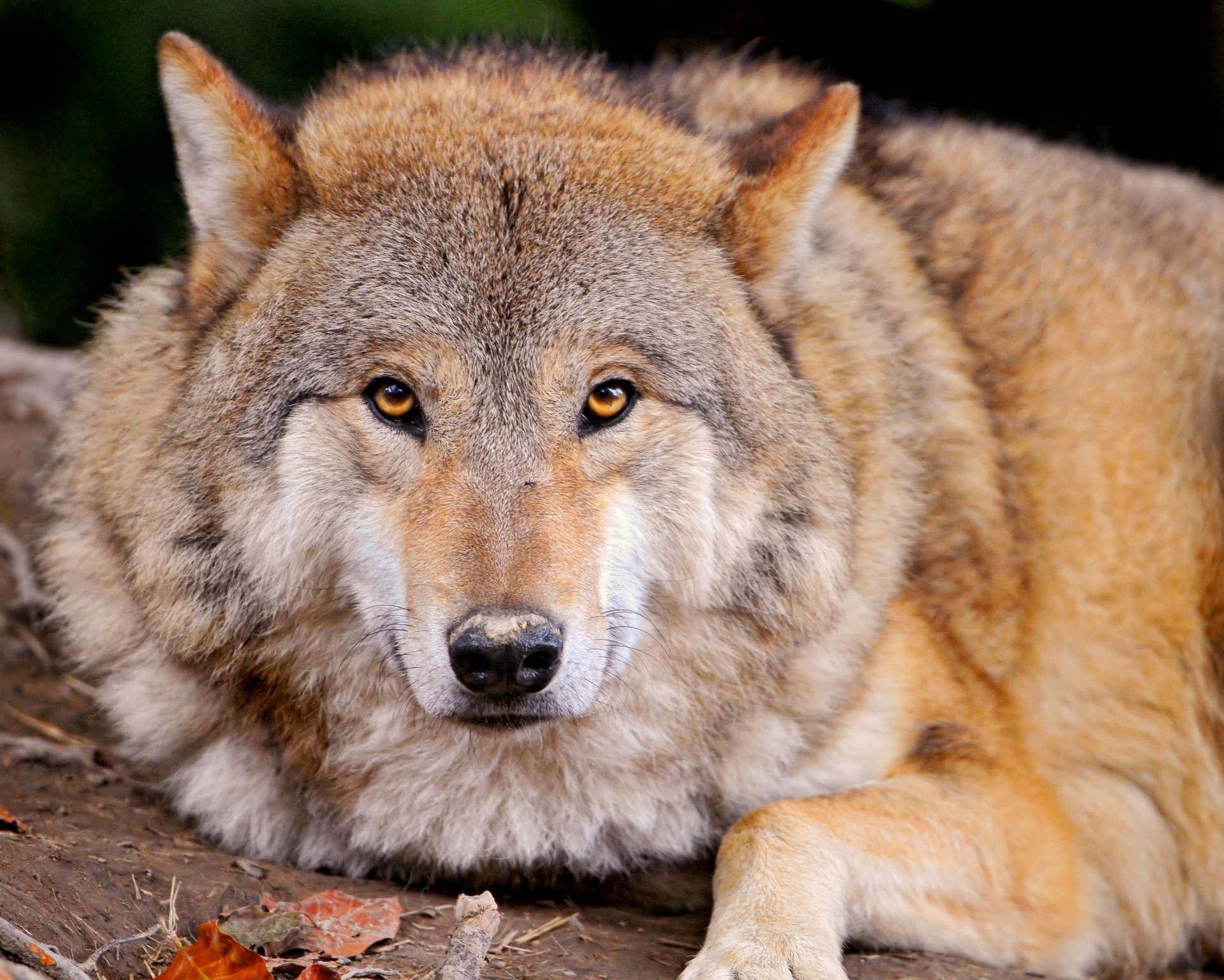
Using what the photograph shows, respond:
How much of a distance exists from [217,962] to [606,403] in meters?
1.54

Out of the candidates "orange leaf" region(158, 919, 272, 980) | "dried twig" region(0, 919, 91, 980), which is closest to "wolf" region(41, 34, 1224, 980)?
"orange leaf" region(158, 919, 272, 980)

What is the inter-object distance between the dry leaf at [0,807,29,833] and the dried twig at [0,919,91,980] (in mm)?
925

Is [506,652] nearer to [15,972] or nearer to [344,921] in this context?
[344,921]

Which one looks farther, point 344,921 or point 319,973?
point 344,921

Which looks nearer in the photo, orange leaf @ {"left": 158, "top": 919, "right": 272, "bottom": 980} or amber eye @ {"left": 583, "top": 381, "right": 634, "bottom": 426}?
orange leaf @ {"left": 158, "top": 919, "right": 272, "bottom": 980}

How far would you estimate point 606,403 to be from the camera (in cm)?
328

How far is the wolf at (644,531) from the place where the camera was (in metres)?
3.20

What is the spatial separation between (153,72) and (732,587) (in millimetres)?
3968

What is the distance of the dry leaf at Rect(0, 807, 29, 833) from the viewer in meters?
3.44

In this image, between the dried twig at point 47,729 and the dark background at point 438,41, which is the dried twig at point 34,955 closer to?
the dried twig at point 47,729

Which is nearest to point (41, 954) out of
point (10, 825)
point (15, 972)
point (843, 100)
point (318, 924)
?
point (15, 972)

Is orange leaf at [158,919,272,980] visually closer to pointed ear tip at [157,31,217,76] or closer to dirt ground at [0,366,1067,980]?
dirt ground at [0,366,1067,980]

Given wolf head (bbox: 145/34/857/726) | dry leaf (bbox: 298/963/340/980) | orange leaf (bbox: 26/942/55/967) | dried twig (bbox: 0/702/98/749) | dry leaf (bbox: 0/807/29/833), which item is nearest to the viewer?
orange leaf (bbox: 26/942/55/967)

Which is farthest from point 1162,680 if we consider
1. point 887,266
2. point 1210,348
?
point 887,266
